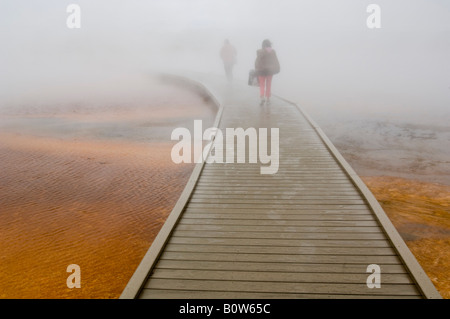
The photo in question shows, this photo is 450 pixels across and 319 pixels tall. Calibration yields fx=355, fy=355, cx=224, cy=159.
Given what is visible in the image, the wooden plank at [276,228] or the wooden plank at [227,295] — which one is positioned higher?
the wooden plank at [276,228]

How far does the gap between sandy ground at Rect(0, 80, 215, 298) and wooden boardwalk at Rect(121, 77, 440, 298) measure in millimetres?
1587

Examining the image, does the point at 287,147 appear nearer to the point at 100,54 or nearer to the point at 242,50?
the point at 100,54

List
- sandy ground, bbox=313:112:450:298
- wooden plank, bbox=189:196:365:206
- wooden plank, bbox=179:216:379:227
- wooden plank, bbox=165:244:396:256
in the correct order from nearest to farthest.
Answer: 1. wooden plank, bbox=165:244:396:256
2. wooden plank, bbox=179:216:379:227
3. wooden plank, bbox=189:196:365:206
4. sandy ground, bbox=313:112:450:298

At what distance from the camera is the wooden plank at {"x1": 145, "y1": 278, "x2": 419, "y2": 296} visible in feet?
9.99

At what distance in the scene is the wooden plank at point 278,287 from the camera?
3.04 metres

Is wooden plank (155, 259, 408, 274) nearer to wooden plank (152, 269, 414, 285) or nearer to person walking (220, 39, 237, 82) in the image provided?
wooden plank (152, 269, 414, 285)

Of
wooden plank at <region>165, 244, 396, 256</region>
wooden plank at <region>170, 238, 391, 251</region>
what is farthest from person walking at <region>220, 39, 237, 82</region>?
wooden plank at <region>165, 244, 396, 256</region>

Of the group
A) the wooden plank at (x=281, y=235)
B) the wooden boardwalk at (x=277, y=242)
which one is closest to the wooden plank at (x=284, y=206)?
the wooden boardwalk at (x=277, y=242)

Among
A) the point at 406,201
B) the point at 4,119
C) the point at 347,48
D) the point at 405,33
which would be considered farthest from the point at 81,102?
the point at 405,33

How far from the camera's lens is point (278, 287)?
312 cm

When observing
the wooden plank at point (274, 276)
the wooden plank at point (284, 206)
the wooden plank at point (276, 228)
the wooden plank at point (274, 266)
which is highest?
the wooden plank at point (284, 206)

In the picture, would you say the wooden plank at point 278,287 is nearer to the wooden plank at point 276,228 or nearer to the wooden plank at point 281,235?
the wooden plank at point 281,235

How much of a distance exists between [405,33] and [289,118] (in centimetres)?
7344
